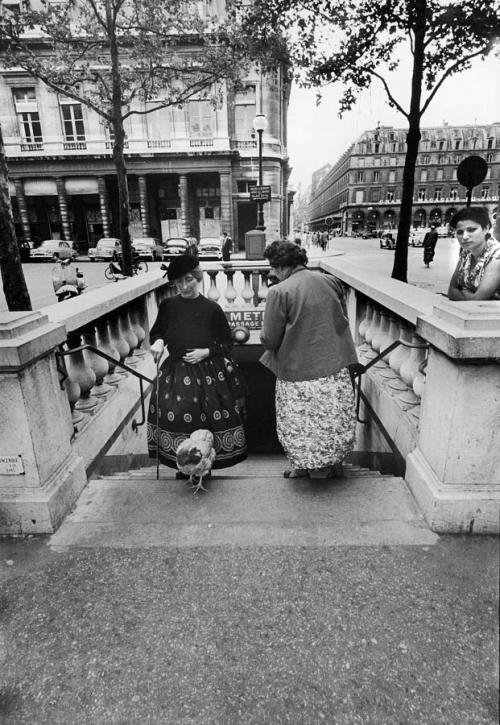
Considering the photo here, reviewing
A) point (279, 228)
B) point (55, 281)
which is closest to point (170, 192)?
point (279, 228)

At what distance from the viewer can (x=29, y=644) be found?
6.64 feet

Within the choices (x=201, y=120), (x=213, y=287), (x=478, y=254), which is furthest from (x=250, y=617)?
(x=201, y=120)

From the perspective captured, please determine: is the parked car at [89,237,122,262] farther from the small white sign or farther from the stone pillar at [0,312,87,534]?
the small white sign

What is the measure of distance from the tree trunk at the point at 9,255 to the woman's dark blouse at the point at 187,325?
4.57 meters

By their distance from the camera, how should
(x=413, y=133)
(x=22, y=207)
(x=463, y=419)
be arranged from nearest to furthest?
(x=463, y=419) < (x=413, y=133) < (x=22, y=207)

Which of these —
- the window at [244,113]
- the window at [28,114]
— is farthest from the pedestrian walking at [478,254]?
the window at [28,114]

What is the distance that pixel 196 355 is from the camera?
358cm

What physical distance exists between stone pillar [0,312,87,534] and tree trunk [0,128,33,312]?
4875 mm

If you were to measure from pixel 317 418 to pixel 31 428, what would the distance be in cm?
199

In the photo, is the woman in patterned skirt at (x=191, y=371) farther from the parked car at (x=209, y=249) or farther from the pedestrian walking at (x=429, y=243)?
the parked car at (x=209, y=249)

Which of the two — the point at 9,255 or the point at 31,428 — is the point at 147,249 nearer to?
the point at 9,255

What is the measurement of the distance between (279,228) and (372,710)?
Answer: 121 feet

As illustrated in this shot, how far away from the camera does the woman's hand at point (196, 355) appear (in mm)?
3578

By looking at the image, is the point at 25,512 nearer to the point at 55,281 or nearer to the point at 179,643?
the point at 179,643
